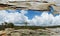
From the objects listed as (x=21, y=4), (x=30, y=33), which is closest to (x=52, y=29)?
(x=30, y=33)

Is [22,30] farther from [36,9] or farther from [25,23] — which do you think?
[36,9]

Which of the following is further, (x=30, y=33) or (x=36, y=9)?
(x=36, y=9)

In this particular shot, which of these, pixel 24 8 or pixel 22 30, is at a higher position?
pixel 24 8

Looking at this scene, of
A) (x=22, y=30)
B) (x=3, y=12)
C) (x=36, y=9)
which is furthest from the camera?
(x=36, y=9)

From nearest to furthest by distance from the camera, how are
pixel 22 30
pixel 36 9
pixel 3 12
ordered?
pixel 22 30, pixel 3 12, pixel 36 9

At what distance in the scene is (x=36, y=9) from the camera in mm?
1277

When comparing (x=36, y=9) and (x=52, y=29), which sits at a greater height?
(x=36, y=9)

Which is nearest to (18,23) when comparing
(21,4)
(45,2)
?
(21,4)

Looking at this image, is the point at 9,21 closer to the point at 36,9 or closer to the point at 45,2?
the point at 36,9

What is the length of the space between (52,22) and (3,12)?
447 mm

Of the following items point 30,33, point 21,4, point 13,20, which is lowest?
point 30,33

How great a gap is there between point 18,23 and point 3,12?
0.63 ft

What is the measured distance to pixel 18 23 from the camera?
107 centimetres

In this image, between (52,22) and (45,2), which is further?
(45,2)
